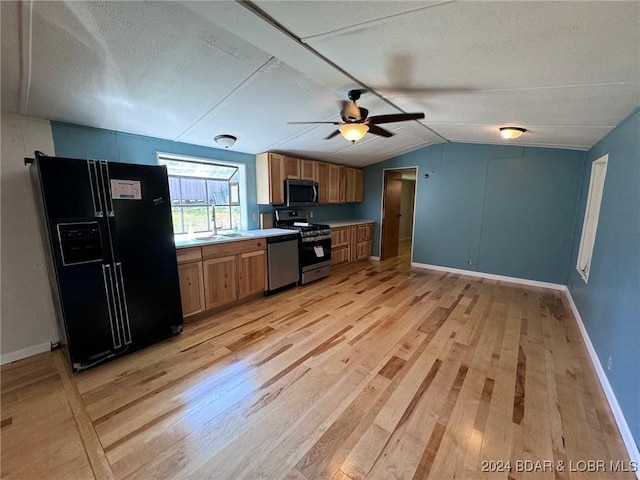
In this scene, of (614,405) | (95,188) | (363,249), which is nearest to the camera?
(614,405)

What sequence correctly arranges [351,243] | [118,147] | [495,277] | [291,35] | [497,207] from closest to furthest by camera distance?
1. [291,35]
2. [118,147]
3. [497,207]
4. [495,277]
5. [351,243]

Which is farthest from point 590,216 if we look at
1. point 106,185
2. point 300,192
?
point 106,185

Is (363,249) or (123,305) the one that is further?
(363,249)

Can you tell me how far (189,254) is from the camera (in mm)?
2906

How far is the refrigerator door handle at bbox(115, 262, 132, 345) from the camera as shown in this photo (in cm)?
230

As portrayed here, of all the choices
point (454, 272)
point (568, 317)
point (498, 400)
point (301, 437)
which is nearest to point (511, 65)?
point (498, 400)

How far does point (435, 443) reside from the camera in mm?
1566

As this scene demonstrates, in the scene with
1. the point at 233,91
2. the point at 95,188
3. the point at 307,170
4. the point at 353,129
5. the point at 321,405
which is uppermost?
the point at 233,91

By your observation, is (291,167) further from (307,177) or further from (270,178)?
(270,178)

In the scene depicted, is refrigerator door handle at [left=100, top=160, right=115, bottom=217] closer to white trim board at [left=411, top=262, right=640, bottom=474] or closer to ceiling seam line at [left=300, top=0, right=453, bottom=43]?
ceiling seam line at [left=300, top=0, right=453, bottom=43]

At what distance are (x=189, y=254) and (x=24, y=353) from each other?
1.63m

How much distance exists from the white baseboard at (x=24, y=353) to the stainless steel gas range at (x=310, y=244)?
2.97 m

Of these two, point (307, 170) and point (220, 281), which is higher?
point (307, 170)

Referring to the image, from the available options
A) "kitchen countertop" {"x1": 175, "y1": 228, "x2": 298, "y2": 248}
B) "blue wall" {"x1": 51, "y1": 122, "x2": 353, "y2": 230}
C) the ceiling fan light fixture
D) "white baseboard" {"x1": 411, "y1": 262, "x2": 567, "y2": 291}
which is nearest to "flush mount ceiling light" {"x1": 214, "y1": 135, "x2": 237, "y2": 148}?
"blue wall" {"x1": 51, "y1": 122, "x2": 353, "y2": 230}
